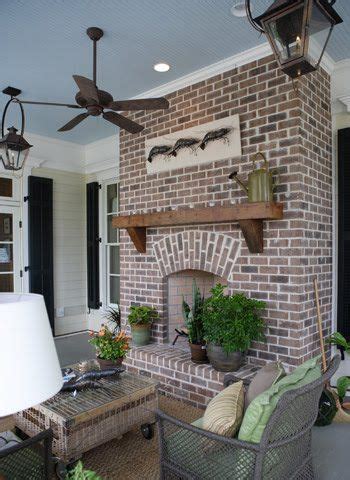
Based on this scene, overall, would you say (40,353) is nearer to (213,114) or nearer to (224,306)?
(224,306)

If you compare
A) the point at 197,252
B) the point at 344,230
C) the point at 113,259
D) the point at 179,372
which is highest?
the point at 344,230

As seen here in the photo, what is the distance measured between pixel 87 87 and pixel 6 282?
3914mm

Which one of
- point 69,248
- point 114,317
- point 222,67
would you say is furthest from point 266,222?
point 69,248

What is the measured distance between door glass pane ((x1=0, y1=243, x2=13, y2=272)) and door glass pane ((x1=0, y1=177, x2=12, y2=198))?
2.36 feet

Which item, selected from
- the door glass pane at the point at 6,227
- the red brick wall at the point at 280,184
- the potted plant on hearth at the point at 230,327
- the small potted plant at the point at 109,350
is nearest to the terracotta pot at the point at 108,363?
the small potted plant at the point at 109,350

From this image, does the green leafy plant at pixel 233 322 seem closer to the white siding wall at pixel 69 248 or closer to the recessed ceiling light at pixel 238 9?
the recessed ceiling light at pixel 238 9

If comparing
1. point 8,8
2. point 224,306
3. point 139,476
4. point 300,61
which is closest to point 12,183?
point 8,8

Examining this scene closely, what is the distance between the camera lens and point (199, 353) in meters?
3.30

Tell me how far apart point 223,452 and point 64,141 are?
208 inches

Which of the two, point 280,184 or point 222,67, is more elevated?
point 222,67

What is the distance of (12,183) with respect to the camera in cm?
546

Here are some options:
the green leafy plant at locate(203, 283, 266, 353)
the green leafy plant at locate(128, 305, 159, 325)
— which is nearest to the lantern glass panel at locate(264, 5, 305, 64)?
the green leafy plant at locate(203, 283, 266, 353)

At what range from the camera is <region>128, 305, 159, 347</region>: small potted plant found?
154 inches

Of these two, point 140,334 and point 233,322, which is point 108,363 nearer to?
point 233,322
